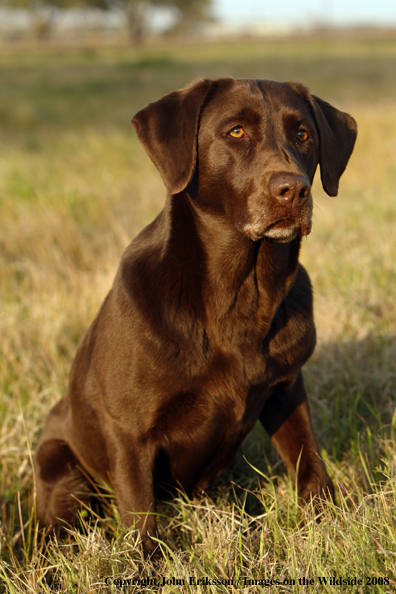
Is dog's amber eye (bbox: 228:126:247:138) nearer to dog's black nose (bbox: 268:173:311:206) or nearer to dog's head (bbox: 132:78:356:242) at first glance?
dog's head (bbox: 132:78:356:242)

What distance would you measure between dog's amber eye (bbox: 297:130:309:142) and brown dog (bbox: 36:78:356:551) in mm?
11

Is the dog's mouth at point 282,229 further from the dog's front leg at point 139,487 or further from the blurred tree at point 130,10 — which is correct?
the blurred tree at point 130,10

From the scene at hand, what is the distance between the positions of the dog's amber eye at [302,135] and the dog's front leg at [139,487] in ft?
4.09

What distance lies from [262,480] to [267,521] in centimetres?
49

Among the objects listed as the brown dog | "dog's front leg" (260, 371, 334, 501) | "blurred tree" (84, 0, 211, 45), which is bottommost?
"dog's front leg" (260, 371, 334, 501)

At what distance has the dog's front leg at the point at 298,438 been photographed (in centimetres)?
228

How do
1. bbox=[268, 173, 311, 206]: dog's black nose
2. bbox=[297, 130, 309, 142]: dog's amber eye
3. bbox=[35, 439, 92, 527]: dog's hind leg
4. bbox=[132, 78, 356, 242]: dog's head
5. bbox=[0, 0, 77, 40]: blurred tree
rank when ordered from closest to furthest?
bbox=[268, 173, 311, 206]: dog's black nose, bbox=[132, 78, 356, 242]: dog's head, bbox=[297, 130, 309, 142]: dog's amber eye, bbox=[35, 439, 92, 527]: dog's hind leg, bbox=[0, 0, 77, 40]: blurred tree

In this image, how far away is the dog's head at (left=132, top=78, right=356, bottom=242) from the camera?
6.67 feet

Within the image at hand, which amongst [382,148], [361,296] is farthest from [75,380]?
[382,148]

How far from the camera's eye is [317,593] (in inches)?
66.5

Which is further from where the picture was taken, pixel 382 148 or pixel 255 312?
pixel 382 148

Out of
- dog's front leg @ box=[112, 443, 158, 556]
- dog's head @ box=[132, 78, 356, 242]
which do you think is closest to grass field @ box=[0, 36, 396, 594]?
dog's front leg @ box=[112, 443, 158, 556]

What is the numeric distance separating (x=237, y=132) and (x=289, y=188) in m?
0.36

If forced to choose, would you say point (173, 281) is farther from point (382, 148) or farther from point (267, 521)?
point (382, 148)
